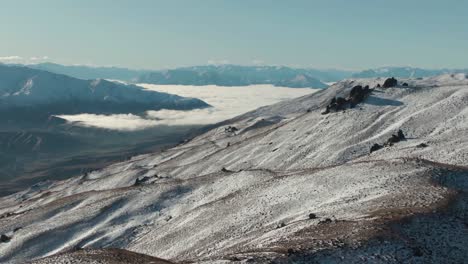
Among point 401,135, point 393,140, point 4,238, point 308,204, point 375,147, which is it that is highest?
point 401,135

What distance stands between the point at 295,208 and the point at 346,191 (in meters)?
6.00

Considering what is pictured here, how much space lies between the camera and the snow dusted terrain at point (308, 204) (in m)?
31.7

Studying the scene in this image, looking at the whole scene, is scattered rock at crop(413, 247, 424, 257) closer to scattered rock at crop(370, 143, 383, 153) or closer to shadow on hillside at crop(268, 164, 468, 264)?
shadow on hillside at crop(268, 164, 468, 264)

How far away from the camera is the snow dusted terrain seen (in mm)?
31672

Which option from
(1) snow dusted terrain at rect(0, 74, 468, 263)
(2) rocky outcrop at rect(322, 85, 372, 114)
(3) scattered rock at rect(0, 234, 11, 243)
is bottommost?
(3) scattered rock at rect(0, 234, 11, 243)

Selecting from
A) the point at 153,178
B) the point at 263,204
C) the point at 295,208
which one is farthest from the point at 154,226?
the point at 153,178

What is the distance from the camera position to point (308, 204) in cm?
5303

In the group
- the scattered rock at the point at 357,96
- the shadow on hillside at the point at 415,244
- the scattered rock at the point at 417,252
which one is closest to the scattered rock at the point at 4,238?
the shadow on hillside at the point at 415,244

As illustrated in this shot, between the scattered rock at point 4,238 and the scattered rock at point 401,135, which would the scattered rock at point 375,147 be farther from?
the scattered rock at point 4,238

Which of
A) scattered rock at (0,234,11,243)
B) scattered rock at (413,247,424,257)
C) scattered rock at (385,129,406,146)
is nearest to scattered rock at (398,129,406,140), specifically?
scattered rock at (385,129,406,146)

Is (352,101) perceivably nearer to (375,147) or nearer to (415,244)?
(375,147)

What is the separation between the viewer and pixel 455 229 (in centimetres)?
3325

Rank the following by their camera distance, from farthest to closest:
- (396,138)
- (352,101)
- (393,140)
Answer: (352,101) → (396,138) → (393,140)

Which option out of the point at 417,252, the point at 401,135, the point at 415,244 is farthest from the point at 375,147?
the point at 417,252
